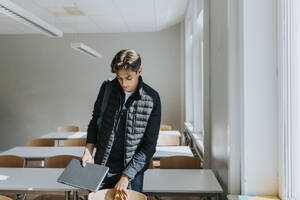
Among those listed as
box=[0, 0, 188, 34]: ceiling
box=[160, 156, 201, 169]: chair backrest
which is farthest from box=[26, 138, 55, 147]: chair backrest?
box=[0, 0, 188, 34]: ceiling

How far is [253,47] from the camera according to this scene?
5.59 ft

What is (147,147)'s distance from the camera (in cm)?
165

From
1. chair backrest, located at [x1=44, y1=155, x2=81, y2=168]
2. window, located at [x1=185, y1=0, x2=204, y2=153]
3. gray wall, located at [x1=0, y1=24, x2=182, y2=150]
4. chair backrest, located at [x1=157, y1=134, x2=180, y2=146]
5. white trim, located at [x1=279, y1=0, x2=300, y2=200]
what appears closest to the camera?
white trim, located at [x1=279, y1=0, x2=300, y2=200]

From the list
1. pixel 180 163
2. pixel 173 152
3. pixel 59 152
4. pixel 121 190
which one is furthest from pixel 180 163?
pixel 59 152

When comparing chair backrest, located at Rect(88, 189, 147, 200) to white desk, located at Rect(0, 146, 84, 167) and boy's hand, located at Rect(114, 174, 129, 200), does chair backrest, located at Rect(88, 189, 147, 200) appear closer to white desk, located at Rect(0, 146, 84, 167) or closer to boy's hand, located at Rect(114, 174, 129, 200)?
boy's hand, located at Rect(114, 174, 129, 200)

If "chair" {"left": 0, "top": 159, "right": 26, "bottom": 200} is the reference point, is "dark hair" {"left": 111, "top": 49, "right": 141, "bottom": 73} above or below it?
above

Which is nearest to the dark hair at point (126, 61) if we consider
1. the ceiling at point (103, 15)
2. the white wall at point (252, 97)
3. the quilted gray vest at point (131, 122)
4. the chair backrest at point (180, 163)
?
the quilted gray vest at point (131, 122)

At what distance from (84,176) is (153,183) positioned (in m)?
0.73

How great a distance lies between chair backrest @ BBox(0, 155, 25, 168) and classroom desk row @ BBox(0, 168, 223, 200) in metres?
0.24

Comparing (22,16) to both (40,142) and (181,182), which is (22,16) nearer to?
(40,142)

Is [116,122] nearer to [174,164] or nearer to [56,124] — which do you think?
[174,164]

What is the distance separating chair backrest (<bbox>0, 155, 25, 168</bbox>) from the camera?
2791mm

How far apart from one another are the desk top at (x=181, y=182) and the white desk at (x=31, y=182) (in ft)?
1.94

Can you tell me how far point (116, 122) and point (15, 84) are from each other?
6.48m
